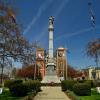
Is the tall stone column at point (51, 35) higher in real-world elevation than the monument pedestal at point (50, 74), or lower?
higher

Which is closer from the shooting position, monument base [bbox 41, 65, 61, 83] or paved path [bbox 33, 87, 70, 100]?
paved path [bbox 33, 87, 70, 100]

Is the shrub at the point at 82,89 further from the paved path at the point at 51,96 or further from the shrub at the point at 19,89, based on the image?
the shrub at the point at 19,89

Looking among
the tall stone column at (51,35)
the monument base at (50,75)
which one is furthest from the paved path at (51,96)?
the monument base at (50,75)

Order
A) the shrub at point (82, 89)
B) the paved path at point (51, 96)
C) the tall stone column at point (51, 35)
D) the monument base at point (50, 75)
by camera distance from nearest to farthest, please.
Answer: the paved path at point (51, 96), the shrub at point (82, 89), the tall stone column at point (51, 35), the monument base at point (50, 75)

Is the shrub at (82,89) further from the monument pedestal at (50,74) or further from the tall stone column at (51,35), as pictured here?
the monument pedestal at (50,74)

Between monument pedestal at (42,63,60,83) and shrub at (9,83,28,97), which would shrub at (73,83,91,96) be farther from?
monument pedestal at (42,63,60,83)

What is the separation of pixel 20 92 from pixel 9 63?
3.86 m

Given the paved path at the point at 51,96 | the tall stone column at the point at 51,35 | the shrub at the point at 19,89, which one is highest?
the tall stone column at the point at 51,35

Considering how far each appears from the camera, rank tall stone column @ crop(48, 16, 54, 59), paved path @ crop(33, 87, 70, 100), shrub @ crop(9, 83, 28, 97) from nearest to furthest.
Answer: paved path @ crop(33, 87, 70, 100) < shrub @ crop(9, 83, 28, 97) < tall stone column @ crop(48, 16, 54, 59)

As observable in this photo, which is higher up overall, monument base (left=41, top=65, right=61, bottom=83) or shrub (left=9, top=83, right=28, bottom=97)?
monument base (left=41, top=65, right=61, bottom=83)

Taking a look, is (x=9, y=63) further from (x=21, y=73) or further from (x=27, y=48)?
(x=21, y=73)

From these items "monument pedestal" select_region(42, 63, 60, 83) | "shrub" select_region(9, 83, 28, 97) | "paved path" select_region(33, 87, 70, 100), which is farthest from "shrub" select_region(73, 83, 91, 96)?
"monument pedestal" select_region(42, 63, 60, 83)

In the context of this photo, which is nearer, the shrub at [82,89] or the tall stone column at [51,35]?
the shrub at [82,89]

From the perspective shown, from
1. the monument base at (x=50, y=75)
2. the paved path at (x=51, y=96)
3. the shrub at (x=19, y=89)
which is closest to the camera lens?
the paved path at (x=51, y=96)
